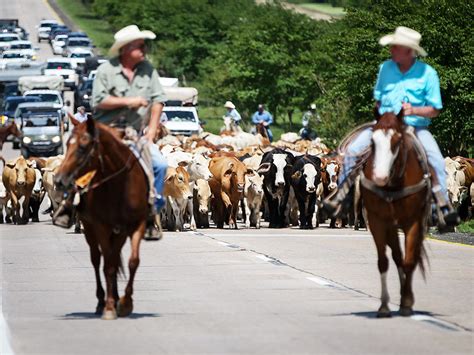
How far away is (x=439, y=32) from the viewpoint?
43188 millimetres

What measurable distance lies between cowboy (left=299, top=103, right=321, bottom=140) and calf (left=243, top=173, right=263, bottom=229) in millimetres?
22085

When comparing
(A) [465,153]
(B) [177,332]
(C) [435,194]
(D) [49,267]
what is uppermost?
(C) [435,194]

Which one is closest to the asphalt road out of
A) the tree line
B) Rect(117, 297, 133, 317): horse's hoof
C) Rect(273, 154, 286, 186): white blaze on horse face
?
Rect(117, 297, 133, 317): horse's hoof

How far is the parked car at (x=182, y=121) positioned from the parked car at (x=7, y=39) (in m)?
48.1

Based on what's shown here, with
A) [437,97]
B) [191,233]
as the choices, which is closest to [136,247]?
[437,97]

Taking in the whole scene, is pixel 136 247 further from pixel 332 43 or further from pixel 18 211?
pixel 332 43

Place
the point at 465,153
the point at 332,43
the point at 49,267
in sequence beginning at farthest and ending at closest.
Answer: the point at 332,43 < the point at 465,153 < the point at 49,267

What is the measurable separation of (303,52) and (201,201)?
134 feet

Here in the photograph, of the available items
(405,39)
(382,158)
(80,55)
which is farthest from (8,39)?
(382,158)

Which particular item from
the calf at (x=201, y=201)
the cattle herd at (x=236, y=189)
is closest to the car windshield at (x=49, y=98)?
the cattle herd at (x=236, y=189)

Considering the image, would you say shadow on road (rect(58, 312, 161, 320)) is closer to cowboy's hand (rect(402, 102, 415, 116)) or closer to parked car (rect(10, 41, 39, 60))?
cowboy's hand (rect(402, 102, 415, 116))

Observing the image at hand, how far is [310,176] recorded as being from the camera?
3269 centimetres

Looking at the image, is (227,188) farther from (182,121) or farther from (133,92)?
(182,121)

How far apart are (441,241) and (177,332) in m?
13.5
